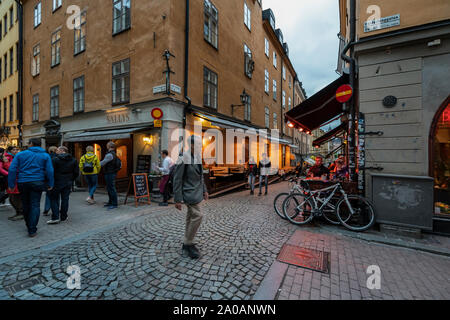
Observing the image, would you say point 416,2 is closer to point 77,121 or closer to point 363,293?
point 363,293

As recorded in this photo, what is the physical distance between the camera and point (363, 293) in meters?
2.42

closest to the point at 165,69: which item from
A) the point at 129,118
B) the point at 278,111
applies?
the point at 129,118

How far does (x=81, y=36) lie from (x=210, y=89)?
8.01m

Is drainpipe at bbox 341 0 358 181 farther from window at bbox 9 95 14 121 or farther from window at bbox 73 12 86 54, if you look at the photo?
window at bbox 9 95 14 121

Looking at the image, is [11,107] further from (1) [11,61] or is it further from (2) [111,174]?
(2) [111,174]

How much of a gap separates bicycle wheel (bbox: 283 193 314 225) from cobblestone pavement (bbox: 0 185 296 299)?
A: 1.40 feet

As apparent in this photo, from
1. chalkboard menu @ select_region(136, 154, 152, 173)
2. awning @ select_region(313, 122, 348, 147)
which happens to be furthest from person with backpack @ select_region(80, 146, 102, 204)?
awning @ select_region(313, 122, 348, 147)

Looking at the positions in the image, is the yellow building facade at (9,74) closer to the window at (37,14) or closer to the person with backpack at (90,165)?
the window at (37,14)

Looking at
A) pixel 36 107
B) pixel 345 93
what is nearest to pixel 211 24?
pixel 345 93

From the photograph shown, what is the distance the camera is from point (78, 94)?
37.6 ft

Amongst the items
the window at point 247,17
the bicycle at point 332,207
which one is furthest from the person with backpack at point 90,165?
the window at point 247,17

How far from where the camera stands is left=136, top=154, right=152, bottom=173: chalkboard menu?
8695mm

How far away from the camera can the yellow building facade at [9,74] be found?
52.8 ft

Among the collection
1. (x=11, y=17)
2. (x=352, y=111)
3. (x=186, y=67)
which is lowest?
(x=352, y=111)
